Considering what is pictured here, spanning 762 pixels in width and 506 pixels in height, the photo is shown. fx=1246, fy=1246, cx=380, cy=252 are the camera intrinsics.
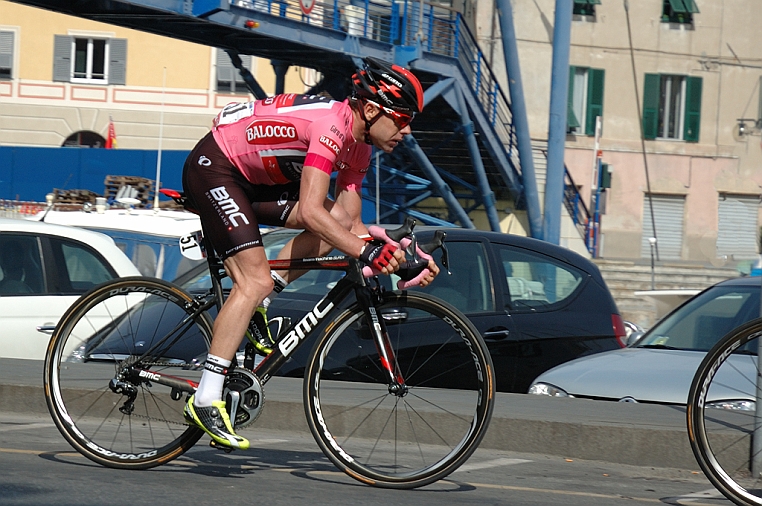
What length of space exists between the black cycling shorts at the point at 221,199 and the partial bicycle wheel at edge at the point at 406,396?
0.53 m

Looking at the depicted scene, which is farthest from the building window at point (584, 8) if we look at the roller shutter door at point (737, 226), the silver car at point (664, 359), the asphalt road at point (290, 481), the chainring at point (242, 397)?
the chainring at point (242, 397)

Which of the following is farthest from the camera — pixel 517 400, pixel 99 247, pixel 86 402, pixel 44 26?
pixel 44 26

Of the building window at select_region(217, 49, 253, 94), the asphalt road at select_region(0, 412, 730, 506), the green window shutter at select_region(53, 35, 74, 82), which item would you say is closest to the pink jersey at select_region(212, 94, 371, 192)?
the asphalt road at select_region(0, 412, 730, 506)

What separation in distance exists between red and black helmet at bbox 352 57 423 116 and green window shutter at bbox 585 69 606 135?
1447 inches

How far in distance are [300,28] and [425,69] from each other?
2638 millimetres

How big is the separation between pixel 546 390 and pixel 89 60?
35474mm

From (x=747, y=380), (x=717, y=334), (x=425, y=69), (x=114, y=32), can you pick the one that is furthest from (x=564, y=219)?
(x=747, y=380)

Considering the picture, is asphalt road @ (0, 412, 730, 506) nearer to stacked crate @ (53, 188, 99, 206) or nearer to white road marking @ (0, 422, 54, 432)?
white road marking @ (0, 422, 54, 432)

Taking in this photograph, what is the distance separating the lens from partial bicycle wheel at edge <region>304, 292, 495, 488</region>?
495 cm

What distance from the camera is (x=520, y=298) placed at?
893 centimetres

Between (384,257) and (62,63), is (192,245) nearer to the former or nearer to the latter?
(384,257)

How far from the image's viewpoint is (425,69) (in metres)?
24.0

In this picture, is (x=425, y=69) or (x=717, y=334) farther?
(x=425, y=69)

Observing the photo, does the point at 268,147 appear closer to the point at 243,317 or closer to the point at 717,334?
the point at 243,317
